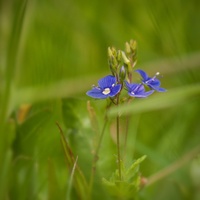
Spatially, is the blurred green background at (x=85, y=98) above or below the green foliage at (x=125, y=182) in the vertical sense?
above

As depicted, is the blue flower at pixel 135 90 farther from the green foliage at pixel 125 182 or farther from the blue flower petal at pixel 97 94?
the green foliage at pixel 125 182

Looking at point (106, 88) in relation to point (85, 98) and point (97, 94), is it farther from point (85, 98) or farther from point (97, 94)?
point (85, 98)

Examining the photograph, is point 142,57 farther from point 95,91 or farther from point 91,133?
point 95,91

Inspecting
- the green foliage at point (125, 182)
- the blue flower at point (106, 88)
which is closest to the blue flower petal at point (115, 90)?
the blue flower at point (106, 88)

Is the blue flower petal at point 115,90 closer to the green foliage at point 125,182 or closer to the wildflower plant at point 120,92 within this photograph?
the wildflower plant at point 120,92

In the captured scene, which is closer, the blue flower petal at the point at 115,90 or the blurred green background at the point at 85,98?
the blue flower petal at the point at 115,90

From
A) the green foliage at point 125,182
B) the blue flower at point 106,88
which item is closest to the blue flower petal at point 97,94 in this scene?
the blue flower at point 106,88

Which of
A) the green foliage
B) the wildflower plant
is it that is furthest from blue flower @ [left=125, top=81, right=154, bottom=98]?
the green foliage

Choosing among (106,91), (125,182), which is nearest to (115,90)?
(106,91)

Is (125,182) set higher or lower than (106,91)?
lower
